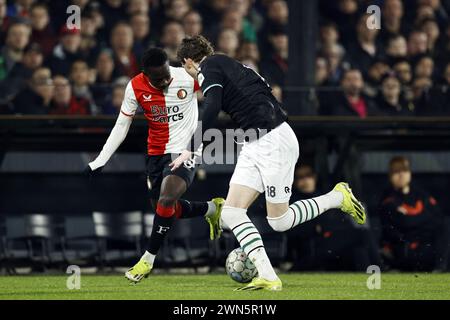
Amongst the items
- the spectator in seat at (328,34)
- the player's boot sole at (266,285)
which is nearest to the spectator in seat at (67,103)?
the spectator in seat at (328,34)

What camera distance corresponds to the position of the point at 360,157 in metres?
15.1

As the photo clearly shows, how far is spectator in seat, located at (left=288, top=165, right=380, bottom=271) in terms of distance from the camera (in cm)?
1348

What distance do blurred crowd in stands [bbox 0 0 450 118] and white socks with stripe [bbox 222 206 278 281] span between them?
15.8ft

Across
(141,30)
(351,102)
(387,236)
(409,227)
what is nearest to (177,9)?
(141,30)

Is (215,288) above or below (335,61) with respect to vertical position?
below

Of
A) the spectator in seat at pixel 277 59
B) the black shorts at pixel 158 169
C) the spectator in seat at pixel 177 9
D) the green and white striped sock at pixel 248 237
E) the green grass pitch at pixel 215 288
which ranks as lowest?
the green grass pitch at pixel 215 288

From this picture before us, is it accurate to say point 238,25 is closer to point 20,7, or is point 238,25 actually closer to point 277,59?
point 277,59

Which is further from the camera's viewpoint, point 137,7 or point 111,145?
point 137,7

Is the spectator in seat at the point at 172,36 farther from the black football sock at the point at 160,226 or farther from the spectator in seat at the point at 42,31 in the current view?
the black football sock at the point at 160,226

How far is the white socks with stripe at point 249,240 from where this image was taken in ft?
29.5

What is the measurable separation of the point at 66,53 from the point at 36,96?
726mm

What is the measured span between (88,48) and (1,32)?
3.41 feet

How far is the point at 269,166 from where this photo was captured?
362 inches

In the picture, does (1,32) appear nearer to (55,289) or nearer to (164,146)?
(164,146)
